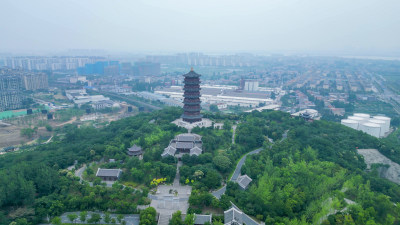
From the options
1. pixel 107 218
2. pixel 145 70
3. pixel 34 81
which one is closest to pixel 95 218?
pixel 107 218

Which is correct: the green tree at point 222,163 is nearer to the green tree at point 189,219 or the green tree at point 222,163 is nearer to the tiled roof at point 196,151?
the tiled roof at point 196,151

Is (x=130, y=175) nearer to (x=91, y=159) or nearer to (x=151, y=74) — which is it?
(x=91, y=159)

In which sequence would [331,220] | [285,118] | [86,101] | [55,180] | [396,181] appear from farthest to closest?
[86,101]
[285,118]
[396,181]
[55,180]
[331,220]

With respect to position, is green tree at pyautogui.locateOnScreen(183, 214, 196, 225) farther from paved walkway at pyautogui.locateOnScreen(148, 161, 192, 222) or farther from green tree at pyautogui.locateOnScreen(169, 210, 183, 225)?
paved walkway at pyautogui.locateOnScreen(148, 161, 192, 222)

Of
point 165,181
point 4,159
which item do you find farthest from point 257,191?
A: point 4,159

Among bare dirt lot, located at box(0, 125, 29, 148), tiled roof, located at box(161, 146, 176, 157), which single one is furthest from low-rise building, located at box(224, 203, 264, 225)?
bare dirt lot, located at box(0, 125, 29, 148)

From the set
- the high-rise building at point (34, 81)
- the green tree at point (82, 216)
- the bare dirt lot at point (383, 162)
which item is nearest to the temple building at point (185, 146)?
the green tree at point (82, 216)
